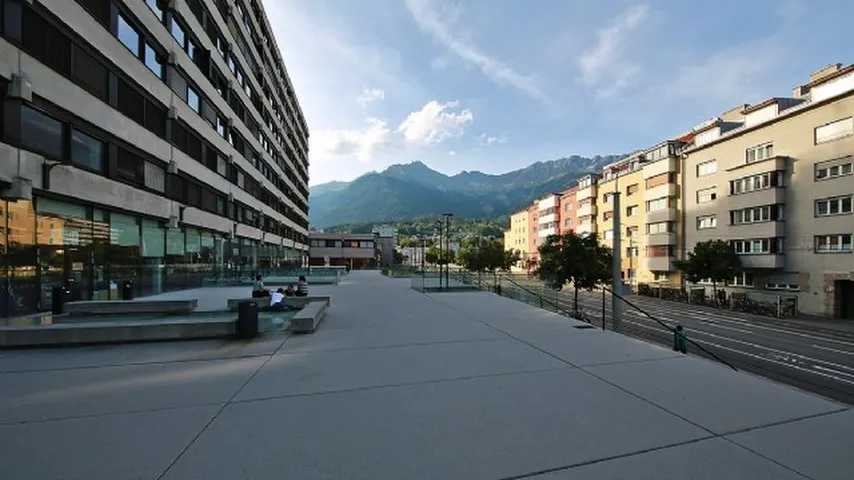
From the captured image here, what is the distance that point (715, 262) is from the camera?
35.3m

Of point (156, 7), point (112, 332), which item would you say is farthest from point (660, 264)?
point (156, 7)

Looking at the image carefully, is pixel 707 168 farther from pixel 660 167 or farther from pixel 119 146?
pixel 119 146

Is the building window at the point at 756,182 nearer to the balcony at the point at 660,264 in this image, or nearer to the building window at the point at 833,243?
the building window at the point at 833,243

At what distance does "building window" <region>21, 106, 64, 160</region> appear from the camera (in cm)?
1416

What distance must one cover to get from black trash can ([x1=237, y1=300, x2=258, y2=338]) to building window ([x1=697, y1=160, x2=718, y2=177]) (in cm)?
4659

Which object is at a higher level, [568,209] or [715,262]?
[568,209]

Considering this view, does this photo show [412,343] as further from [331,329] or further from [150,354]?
[150,354]

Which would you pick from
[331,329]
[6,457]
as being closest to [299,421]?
[6,457]

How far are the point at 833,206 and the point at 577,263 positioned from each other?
19551 mm

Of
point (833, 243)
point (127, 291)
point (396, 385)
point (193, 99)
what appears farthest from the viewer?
point (833, 243)

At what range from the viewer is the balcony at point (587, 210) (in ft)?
215

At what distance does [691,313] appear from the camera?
111ft

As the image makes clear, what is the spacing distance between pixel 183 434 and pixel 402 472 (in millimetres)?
2585

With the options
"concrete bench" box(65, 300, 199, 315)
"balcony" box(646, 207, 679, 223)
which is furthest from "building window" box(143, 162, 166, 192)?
"balcony" box(646, 207, 679, 223)
